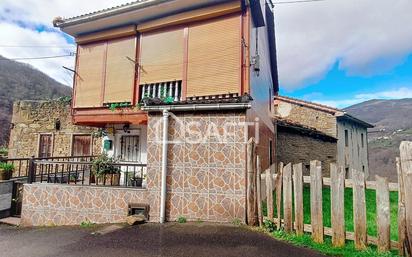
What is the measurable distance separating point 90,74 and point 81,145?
496cm

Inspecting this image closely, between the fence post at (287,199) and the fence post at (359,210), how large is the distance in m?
1.23

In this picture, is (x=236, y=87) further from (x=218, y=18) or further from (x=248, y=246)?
(x=248, y=246)

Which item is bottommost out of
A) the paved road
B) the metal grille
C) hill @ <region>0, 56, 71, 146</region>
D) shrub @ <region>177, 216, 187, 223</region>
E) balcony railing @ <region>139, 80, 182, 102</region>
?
the paved road

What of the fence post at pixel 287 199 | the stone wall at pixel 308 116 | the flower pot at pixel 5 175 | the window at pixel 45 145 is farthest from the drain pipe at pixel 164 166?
the stone wall at pixel 308 116

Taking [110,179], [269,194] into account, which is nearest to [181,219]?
[269,194]

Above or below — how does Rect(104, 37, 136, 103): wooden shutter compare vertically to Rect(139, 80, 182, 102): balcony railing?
above

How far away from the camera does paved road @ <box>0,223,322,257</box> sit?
461cm

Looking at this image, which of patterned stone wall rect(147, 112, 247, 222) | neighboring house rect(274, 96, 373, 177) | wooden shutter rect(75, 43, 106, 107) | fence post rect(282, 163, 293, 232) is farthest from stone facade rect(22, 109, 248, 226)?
neighboring house rect(274, 96, 373, 177)

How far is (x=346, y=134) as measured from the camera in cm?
1973

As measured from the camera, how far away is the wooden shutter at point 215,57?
25.5 feet

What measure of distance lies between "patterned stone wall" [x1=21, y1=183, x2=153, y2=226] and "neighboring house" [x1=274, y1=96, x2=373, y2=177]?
10.7 metres

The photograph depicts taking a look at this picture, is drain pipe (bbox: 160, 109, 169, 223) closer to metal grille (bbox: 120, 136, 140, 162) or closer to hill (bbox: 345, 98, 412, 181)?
metal grille (bbox: 120, 136, 140, 162)

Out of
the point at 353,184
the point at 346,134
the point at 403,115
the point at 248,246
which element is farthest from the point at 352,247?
the point at 403,115

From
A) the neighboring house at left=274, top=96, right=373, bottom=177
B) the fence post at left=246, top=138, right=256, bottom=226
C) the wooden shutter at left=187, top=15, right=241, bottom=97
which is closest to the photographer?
the fence post at left=246, top=138, right=256, bottom=226
